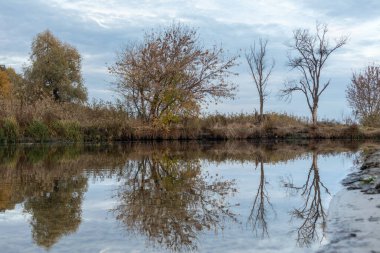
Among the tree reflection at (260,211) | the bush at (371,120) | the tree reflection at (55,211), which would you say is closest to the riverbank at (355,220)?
the tree reflection at (260,211)

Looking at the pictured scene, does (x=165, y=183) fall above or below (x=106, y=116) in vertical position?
below

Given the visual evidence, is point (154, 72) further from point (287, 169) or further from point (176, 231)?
point (176, 231)

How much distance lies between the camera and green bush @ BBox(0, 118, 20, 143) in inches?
1041

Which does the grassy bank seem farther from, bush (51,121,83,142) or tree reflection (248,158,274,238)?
tree reflection (248,158,274,238)

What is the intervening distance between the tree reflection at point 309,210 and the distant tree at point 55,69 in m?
44.8

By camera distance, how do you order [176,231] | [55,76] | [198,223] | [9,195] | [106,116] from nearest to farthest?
[176,231], [198,223], [9,195], [106,116], [55,76]

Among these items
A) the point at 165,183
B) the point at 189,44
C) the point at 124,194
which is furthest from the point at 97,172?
the point at 189,44

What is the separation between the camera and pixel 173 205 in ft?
23.2

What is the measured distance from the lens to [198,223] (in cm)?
595

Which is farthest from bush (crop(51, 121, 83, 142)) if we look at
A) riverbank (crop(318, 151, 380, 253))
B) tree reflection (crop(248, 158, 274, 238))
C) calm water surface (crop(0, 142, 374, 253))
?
riverbank (crop(318, 151, 380, 253))

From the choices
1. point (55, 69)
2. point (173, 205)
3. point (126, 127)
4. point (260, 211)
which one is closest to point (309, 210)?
point (260, 211)

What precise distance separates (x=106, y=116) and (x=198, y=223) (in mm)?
25517

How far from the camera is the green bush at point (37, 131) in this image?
27297 mm

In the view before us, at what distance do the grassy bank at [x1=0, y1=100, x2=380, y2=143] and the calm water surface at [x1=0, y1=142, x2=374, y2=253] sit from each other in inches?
615
